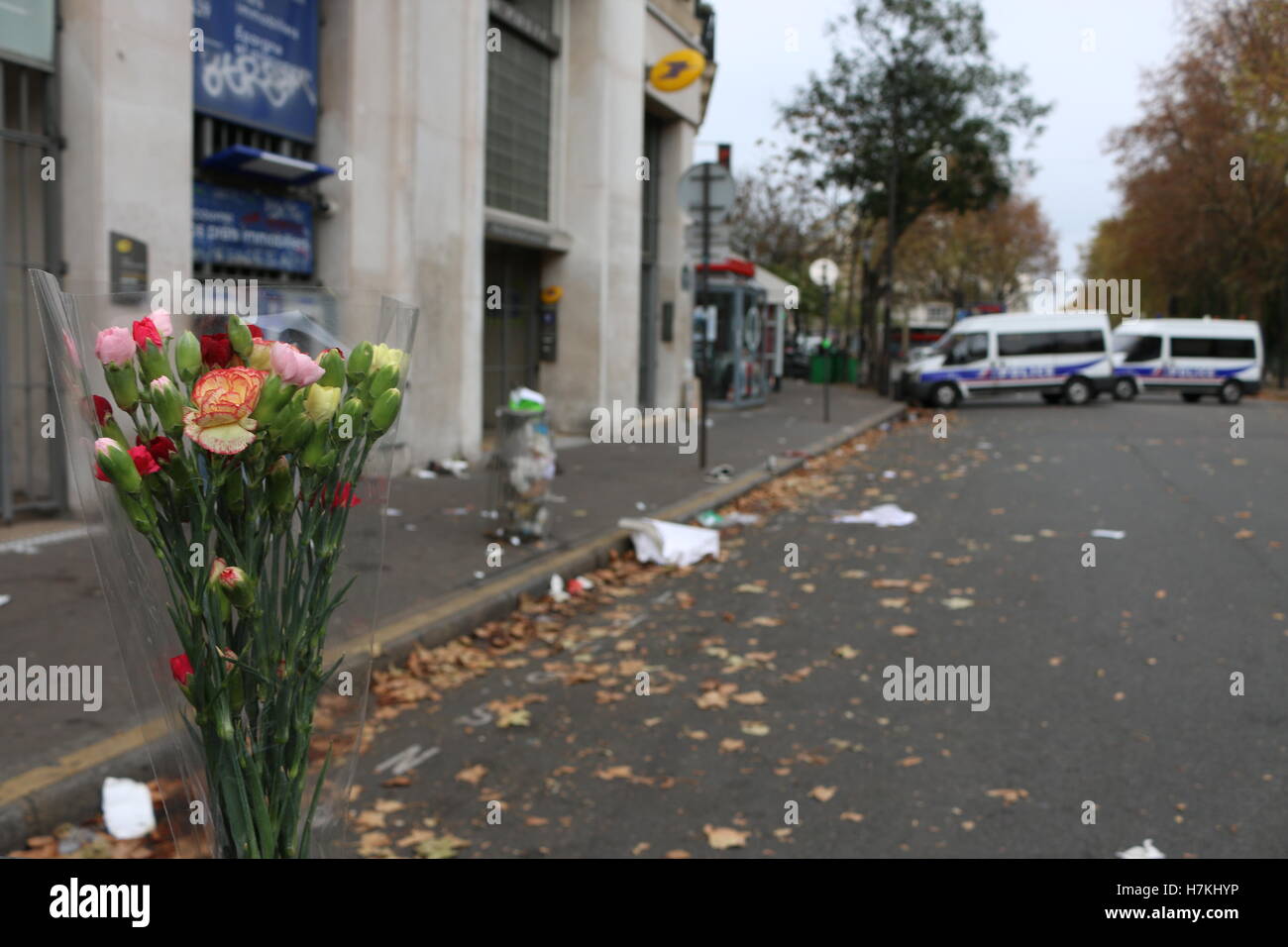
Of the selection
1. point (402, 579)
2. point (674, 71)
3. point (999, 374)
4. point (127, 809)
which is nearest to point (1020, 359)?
point (999, 374)

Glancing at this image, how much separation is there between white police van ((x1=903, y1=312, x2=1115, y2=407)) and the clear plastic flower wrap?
2958 cm

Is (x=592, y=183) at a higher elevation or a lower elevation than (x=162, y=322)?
higher

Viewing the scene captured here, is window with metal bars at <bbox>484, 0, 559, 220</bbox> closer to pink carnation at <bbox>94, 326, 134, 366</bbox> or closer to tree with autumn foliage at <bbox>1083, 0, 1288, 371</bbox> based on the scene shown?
pink carnation at <bbox>94, 326, 134, 366</bbox>

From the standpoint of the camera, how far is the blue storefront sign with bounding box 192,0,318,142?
10.1m

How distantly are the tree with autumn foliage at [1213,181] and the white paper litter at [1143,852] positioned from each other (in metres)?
39.0

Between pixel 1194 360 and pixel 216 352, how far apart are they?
37078mm

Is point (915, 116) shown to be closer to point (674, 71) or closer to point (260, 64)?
point (674, 71)

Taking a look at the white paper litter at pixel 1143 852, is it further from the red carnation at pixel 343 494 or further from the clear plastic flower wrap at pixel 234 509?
the red carnation at pixel 343 494

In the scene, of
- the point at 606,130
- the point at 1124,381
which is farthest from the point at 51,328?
the point at 1124,381

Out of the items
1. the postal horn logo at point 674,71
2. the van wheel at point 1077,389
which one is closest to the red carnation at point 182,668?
the postal horn logo at point 674,71

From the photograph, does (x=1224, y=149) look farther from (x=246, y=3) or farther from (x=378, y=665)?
(x=378, y=665)

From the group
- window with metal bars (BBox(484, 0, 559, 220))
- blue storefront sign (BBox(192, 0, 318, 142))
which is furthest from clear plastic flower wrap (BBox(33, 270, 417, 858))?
window with metal bars (BBox(484, 0, 559, 220))

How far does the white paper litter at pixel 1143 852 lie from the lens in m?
3.65

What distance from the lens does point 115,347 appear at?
158 centimetres
